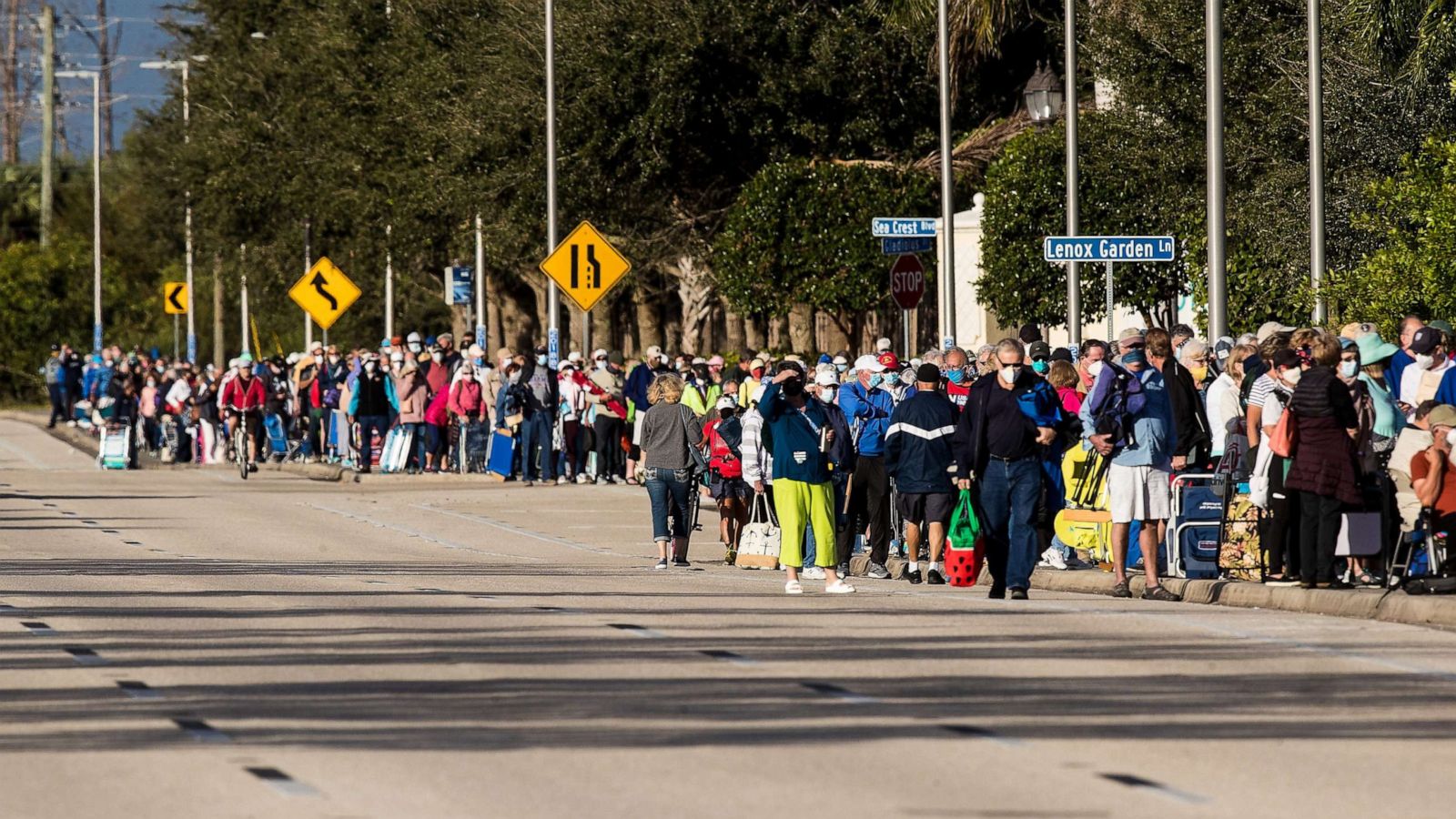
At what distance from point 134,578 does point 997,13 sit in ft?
70.9

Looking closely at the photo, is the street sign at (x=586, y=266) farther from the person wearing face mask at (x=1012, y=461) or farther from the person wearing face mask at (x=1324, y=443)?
the person wearing face mask at (x=1324, y=443)

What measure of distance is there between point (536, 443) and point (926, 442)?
51.7ft

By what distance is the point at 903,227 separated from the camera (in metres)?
30.1

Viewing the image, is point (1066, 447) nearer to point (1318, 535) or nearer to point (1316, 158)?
point (1318, 535)

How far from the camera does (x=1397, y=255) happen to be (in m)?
25.8

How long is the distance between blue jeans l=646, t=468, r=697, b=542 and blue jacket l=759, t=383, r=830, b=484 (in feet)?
9.29

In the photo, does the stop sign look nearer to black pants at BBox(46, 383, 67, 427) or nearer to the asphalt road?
the asphalt road

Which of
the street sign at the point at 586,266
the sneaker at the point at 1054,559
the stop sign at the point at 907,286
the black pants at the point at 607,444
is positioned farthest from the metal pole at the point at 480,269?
the sneaker at the point at 1054,559

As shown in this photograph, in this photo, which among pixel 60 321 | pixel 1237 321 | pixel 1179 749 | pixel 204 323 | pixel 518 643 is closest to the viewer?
pixel 1179 749

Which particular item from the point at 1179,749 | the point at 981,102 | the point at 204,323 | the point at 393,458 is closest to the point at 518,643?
the point at 1179,749

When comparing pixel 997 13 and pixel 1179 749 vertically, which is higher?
pixel 997 13

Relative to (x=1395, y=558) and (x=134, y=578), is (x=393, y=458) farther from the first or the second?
(x=1395, y=558)

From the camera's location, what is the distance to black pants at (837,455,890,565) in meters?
21.4

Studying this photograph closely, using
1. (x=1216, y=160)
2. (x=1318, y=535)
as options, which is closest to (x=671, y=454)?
(x=1216, y=160)
